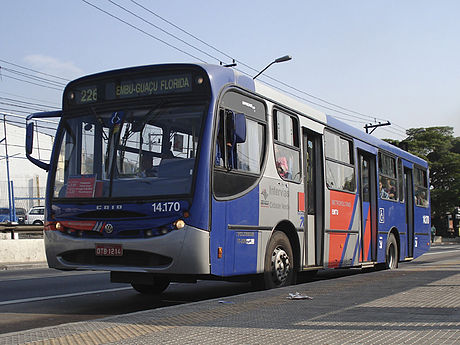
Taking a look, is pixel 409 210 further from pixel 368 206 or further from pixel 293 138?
pixel 293 138

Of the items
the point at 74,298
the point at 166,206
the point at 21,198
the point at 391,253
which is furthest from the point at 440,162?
the point at 166,206

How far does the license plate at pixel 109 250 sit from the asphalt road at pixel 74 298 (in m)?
0.79

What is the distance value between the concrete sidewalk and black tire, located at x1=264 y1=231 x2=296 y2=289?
3.21ft

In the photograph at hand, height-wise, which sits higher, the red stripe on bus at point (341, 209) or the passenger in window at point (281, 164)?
the passenger in window at point (281, 164)

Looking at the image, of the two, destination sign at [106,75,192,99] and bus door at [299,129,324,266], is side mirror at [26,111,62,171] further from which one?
bus door at [299,129,324,266]

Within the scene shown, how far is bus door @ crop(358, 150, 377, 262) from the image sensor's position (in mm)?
13461

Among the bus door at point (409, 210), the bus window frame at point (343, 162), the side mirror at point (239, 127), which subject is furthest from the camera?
the bus door at point (409, 210)

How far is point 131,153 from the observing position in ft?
26.8

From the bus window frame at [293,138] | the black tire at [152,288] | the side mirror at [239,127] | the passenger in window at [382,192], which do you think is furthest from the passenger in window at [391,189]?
the side mirror at [239,127]

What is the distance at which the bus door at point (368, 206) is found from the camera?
44.2ft

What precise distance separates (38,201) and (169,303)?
30.1 meters

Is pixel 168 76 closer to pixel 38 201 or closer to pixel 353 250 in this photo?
pixel 353 250

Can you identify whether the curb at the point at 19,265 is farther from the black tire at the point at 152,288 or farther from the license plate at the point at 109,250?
the license plate at the point at 109,250

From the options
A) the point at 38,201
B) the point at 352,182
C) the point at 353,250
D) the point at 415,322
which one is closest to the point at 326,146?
the point at 352,182
